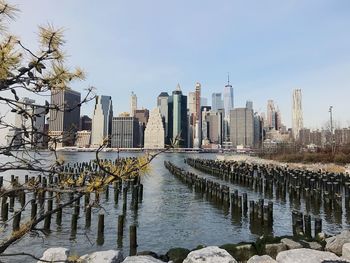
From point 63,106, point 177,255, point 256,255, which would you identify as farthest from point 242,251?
point 63,106

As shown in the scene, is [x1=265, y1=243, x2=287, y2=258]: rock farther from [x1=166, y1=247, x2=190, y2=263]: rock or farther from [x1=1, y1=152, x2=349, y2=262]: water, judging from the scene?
[x1=1, y1=152, x2=349, y2=262]: water

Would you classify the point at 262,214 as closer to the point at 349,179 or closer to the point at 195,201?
the point at 195,201

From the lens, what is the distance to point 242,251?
12.6m

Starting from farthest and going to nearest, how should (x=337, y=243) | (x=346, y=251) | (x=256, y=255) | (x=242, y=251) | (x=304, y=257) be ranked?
(x=337, y=243), (x=242, y=251), (x=346, y=251), (x=256, y=255), (x=304, y=257)

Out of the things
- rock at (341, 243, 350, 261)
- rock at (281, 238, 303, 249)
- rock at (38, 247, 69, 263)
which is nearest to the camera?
rock at (38, 247, 69, 263)

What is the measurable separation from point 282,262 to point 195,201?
2143 cm

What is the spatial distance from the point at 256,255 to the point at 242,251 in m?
1.29

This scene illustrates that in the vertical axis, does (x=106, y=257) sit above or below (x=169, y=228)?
above

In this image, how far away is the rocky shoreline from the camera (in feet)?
34.0

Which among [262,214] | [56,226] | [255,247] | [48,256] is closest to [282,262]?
[255,247]

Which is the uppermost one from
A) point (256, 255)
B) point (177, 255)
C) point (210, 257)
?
point (210, 257)

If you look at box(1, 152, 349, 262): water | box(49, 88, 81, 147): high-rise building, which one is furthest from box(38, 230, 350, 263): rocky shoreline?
box(49, 88, 81, 147): high-rise building

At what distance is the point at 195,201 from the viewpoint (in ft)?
104

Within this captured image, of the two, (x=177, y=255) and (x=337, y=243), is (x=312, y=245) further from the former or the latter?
(x=177, y=255)
